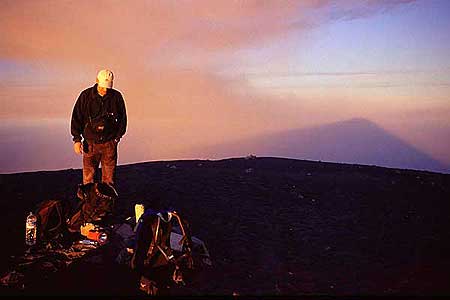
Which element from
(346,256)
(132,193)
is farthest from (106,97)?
(346,256)

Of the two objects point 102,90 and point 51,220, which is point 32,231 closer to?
point 51,220

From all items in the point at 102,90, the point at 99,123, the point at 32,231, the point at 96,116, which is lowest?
the point at 32,231

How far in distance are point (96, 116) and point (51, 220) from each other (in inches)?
85.8

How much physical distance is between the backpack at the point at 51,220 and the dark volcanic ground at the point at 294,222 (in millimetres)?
510

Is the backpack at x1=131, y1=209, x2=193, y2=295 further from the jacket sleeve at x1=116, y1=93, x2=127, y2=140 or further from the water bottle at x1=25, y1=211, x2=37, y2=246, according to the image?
the jacket sleeve at x1=116, y1=93, x2=127, y2=140

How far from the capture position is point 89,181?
10602mm

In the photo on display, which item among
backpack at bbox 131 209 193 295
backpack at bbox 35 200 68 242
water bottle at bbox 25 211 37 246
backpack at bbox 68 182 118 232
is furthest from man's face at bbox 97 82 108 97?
backpack at bbox 131 209 193 295

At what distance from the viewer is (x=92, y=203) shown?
9.63 meters

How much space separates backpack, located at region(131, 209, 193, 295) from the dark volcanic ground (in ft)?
1.76

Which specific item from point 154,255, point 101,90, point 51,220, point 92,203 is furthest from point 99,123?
point 154,255

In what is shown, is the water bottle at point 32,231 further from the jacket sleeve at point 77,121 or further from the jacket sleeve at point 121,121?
the jacket sleeve at point 121,121

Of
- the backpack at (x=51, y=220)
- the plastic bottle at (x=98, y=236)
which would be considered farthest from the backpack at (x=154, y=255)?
the backpack at (x=51, y=220)

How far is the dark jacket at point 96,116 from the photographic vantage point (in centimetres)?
1024

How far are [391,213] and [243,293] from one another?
23.7 ft
